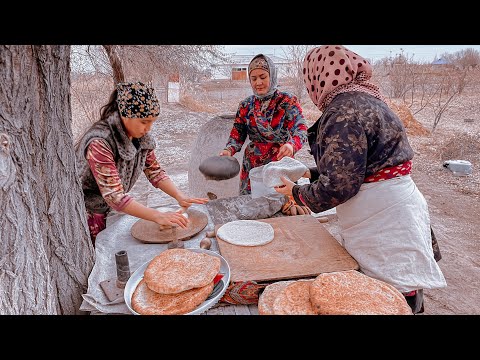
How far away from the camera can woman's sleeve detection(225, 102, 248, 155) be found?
3384mm

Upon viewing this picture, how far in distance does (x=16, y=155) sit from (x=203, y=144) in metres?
3.43

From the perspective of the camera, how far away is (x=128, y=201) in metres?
2.04

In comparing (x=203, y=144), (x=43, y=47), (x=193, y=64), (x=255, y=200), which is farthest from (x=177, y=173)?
(x=43, y=47)

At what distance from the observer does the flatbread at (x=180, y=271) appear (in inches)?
57.8

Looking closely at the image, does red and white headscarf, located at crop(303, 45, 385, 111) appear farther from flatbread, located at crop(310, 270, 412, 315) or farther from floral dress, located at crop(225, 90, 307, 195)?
floral dress, located at crop(225, 90, 307, 195)

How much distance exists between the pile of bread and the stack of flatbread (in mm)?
271

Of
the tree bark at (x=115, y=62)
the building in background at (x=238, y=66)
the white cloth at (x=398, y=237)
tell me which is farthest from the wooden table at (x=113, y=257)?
the tree bark at (x=115, y=62)

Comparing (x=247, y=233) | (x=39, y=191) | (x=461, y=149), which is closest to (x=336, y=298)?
(x=247, y=233)

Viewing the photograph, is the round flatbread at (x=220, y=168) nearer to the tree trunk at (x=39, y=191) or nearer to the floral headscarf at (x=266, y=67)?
the tree trunk at (x=39, y=191)

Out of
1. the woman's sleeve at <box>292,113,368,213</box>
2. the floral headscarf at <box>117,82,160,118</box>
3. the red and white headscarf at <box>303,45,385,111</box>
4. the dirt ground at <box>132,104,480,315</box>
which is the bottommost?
the dirt ground at <box>132,104,480,315</box>

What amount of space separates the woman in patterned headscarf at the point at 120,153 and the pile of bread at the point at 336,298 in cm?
83

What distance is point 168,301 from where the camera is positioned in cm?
145

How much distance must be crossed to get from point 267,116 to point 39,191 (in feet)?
7.03

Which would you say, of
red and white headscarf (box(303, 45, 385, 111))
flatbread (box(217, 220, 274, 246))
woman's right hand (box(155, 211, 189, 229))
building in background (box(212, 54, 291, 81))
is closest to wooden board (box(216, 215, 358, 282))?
flatbread (box(217, 220, 274, 246))
